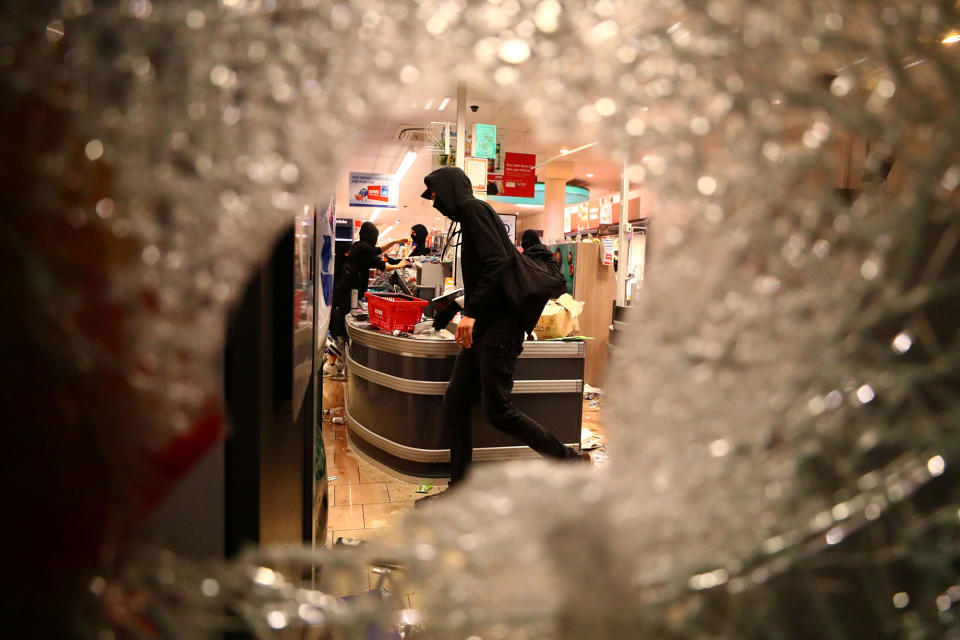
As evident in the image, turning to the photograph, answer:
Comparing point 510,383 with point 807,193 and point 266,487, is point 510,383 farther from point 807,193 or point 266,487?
point 807,193

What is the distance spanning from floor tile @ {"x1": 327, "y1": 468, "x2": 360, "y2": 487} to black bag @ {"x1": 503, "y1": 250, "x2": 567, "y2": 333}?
1.29 m

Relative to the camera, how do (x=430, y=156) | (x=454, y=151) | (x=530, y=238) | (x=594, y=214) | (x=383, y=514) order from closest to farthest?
(x=383, y=514) < (x=530, y=238) < (x=454, y=151) < (x=594, y=214) < (x=430, y=156)

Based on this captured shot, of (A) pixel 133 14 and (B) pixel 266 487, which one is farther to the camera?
(B) pixel 266 487

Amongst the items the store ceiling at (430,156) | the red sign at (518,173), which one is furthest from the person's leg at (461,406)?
the red sign at (518,173)

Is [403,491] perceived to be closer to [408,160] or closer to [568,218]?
[408,160]

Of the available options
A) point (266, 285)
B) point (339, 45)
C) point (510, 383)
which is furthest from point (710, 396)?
point (510, 383)

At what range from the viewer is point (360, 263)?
182 inches

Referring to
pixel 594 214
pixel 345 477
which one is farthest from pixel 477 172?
pixel 594 214

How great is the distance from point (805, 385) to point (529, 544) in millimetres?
200

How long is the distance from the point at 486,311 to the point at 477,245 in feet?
0.91

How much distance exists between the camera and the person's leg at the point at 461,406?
2.38 metres

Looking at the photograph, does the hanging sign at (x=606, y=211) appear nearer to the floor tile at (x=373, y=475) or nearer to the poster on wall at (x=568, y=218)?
the poster on wall at (x=568, y=218)

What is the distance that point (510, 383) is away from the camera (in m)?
2.29

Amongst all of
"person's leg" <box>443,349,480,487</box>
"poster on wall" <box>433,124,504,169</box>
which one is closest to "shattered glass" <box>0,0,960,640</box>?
"person's leg" <box>443,349,480,487</box>
